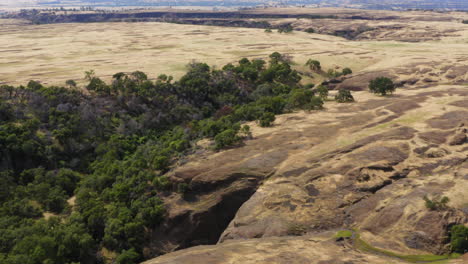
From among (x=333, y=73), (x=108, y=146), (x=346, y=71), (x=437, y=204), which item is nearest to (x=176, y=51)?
(x=333, y=73)

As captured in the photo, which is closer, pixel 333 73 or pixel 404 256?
pixel 404 256

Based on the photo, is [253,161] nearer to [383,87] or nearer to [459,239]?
[459,239]

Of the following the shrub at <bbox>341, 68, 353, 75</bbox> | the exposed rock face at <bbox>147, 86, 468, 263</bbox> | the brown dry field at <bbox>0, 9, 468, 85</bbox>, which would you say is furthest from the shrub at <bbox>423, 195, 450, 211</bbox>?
the brown dry field at <bbox>0, 9, 468, 85</bbox>

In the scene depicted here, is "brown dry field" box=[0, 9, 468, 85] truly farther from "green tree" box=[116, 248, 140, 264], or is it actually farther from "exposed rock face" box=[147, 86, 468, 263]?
"green tree" box=[116, 248, 140, 264]

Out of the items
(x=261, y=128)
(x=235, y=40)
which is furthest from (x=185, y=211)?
(x=235, y=40)

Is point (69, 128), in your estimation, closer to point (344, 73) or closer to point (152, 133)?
point (152, 133)
